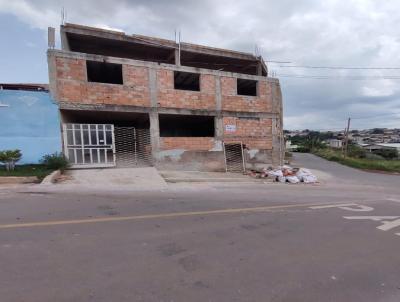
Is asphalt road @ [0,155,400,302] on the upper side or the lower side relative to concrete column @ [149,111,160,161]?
lower

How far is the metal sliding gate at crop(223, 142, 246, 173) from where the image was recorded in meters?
16.3

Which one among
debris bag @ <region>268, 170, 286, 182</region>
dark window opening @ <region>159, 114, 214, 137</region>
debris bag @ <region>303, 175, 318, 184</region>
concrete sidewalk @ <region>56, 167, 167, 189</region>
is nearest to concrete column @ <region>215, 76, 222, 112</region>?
dark window opening @ <region>159, 114, 214, 137</region>

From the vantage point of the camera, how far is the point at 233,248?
3.94 meters

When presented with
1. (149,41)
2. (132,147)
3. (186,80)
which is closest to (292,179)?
(132,147)

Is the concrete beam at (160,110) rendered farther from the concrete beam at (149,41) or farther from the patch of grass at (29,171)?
the concrete beam at (149,41)

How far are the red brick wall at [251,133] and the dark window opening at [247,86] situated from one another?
2.67m

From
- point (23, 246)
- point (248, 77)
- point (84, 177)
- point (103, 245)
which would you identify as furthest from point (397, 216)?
point (248, 77)

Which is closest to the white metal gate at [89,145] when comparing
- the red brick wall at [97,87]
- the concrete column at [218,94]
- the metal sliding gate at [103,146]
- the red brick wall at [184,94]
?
the metal sliding gate at [103,146]

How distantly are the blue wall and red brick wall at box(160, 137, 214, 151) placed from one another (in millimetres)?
5012

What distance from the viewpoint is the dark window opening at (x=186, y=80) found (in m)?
16.1

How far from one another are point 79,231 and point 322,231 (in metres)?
4.12

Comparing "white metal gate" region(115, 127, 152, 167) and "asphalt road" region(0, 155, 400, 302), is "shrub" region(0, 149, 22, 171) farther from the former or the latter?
"asphalt road" region(0, 155, 400, 302)

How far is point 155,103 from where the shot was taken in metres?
14.2

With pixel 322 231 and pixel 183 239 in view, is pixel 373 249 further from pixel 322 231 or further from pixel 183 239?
pixel 183 239
